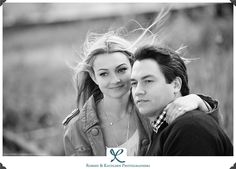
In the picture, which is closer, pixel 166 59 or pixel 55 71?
pixel 166 59

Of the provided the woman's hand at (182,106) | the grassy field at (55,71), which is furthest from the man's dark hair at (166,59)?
the grassy field at (55,71)

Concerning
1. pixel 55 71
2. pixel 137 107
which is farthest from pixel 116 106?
pixel 55 71

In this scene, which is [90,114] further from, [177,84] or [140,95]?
[177,84]

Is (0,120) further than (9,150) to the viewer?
No

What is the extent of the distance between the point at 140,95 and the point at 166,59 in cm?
22

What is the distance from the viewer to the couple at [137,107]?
5.86 feet

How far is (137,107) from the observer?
2211mm

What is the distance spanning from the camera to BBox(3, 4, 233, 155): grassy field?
122 inches

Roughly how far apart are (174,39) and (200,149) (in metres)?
1.47

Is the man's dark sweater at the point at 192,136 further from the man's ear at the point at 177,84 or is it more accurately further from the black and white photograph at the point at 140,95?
the man's ear at the point at 177,84

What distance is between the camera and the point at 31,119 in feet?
13.4

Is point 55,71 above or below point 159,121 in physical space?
above
